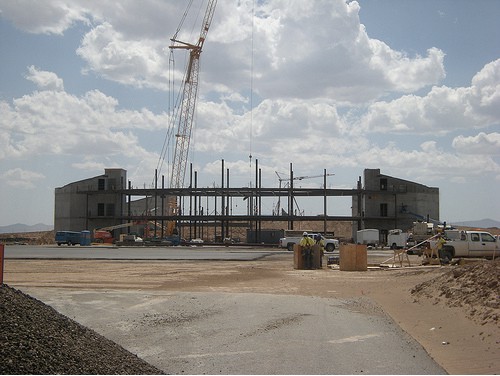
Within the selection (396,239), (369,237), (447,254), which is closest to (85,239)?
(369,237)

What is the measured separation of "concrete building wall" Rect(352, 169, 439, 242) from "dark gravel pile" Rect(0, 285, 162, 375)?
8243 cm

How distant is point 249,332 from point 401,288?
10193mm

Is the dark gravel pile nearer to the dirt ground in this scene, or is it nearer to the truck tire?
the dirt ground

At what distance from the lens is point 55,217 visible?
3994 inches

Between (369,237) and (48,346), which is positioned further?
(369,237)

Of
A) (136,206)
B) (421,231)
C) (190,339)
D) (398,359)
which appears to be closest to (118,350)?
(190,339)

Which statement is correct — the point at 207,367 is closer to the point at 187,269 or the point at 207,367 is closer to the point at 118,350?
the point at 118,350

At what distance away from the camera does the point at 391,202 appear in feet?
299

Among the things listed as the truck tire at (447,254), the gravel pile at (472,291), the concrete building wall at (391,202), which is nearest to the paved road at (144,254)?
the truck tire at (447,254)

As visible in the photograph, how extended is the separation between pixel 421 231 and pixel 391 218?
1798 inches

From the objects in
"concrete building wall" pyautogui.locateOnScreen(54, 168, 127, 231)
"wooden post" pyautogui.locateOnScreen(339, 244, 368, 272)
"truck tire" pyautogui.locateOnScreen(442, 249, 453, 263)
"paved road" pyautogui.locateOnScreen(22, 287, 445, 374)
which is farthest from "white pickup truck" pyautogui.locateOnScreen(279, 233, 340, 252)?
"concrete building wall" pyautogui.locateOnScreen(54, 168, 127, 231)

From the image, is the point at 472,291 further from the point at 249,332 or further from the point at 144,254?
the point at 144,254

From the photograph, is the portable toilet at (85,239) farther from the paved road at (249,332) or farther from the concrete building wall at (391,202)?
the paved road at (249,332)

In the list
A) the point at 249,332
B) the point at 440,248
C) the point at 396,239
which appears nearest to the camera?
the point at 249,332
